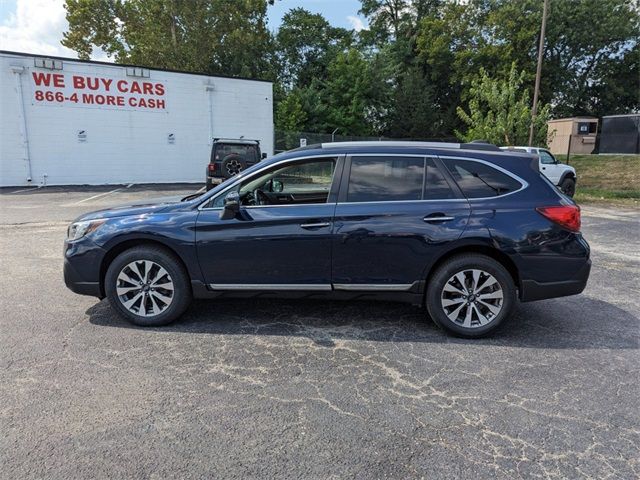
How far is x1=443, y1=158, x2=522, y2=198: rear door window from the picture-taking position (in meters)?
4.07

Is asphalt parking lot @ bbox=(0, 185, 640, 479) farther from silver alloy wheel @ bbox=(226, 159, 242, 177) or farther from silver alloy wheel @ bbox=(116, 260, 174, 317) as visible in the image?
silver alloy wheel @ bbox=(226, 159, 242, 177)

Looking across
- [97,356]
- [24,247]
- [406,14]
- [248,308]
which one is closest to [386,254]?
[248,308]

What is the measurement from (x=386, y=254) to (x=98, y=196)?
1414 centimetres

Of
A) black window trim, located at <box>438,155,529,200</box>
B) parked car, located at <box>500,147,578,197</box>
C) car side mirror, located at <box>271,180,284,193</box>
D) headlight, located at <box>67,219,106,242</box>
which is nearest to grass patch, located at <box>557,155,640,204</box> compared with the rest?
parked car, located at <box>500,147,578,197</box>

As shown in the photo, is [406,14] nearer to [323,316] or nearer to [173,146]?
[173,146]

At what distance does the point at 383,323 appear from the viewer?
4402 mm

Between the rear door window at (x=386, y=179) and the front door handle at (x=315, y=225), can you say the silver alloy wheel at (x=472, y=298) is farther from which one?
the front door handle at (x=315, y=225)

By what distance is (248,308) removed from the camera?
479cm

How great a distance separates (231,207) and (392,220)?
144cm

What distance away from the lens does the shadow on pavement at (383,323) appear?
405 cm

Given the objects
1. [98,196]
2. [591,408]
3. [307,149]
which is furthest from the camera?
[98,196]

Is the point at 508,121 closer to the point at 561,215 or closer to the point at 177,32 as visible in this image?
the point at 561,215

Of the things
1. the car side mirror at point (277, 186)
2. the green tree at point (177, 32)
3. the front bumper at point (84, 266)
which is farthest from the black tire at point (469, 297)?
the green tree at point (177, 32)

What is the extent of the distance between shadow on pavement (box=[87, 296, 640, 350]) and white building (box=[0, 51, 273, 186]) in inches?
655
